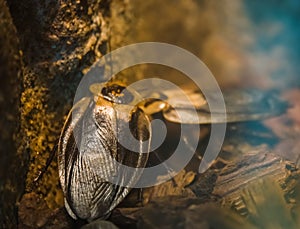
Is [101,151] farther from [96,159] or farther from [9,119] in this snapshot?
[9,119]

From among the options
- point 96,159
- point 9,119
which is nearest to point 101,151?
point 96,159

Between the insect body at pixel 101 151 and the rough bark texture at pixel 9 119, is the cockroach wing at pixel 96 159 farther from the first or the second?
the rough bark texture at pixel 9 119

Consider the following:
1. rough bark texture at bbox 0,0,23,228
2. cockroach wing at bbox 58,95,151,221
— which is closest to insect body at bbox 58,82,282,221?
cockroach wing at bbox 58,95,151,221

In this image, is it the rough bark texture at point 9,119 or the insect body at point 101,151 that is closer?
the rough bark texture at point 9,119

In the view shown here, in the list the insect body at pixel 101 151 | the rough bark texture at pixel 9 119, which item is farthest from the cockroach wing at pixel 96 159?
the rough bark texture at pixel 9 119

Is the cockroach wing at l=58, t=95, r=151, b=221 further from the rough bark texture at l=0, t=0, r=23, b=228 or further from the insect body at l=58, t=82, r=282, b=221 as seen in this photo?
the rough bark texture at l=0, t=0, r=23, b=228

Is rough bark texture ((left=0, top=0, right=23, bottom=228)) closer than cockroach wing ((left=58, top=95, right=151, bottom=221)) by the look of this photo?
Yes

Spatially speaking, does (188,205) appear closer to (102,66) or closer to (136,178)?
(136,178)
